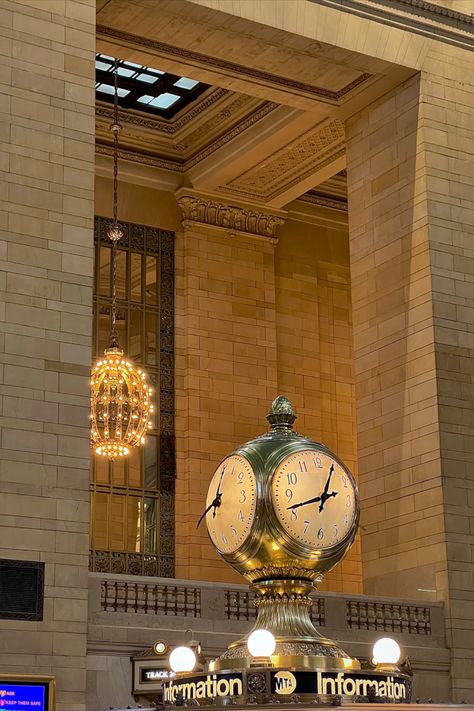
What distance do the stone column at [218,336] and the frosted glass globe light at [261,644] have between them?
47.4 feet

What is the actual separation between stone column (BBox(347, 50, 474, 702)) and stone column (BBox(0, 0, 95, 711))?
381cm

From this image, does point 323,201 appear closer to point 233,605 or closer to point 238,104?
point 238,104

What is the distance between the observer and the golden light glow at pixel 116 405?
12.6 meters

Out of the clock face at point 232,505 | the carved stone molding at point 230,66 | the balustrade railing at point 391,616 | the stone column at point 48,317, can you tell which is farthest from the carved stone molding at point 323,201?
the clock face at point 232,505

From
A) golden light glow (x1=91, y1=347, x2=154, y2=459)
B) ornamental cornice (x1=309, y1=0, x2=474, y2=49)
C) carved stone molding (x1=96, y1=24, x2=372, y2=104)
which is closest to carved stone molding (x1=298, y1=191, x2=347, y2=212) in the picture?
carved stone molding (x1=96, y1=24, x2=372, y2=104)

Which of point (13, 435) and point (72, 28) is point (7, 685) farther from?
point (72, 28)

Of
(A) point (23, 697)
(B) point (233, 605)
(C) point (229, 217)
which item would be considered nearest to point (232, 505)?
(A) point (23, 697)

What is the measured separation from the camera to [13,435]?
11.2m

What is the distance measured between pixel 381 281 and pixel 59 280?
4313 millimetres

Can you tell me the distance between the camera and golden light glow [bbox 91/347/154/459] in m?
12.6

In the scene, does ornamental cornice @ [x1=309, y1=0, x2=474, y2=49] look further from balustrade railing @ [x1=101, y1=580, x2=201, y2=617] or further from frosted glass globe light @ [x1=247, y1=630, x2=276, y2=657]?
frosted glass globe light @ [x1=247, y1=630, x2=276, y2=657]

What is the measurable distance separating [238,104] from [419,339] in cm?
483

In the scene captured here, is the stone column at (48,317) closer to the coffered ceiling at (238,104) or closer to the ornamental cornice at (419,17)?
the coffered ceiling at (238,104)

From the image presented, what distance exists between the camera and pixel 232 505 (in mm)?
2830
